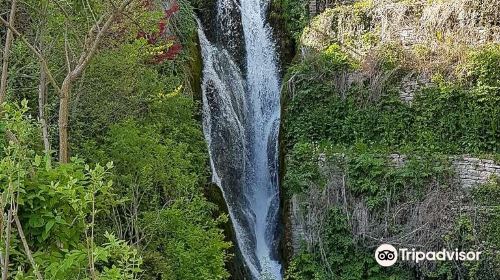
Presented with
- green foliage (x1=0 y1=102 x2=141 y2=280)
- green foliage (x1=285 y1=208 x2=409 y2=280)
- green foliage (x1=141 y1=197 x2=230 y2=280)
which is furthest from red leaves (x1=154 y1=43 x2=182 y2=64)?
green foliage (x1=0 y1=102 x2=141 y2=280)

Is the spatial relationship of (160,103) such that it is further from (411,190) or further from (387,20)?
(387,20)

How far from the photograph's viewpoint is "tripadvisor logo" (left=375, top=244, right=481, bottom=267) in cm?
856

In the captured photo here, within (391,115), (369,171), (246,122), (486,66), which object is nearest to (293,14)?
(246,122)

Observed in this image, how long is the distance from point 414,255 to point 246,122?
204 inches

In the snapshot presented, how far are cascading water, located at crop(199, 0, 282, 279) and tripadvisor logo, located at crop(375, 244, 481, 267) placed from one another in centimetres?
218

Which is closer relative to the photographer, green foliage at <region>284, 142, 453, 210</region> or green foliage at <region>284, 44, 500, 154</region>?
green foliage at <region>284, 142, 453, 210</region>

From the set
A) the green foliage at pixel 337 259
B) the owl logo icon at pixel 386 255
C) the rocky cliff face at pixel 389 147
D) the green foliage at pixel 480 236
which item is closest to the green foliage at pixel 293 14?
the rocky cliff face at pixel 389 147

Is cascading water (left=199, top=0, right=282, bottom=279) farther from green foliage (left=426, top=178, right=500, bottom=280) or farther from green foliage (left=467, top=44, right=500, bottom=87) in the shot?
green foliage (left=467, top=44, right=500, bottom=87)

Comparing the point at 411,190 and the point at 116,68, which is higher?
the point at 116,68

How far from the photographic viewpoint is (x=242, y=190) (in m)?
11.3

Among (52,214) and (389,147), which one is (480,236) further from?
(52,214)

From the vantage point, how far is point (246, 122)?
12375 millimetres

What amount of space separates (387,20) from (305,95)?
8.09 feet

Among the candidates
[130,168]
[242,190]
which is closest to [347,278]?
[242,190]
